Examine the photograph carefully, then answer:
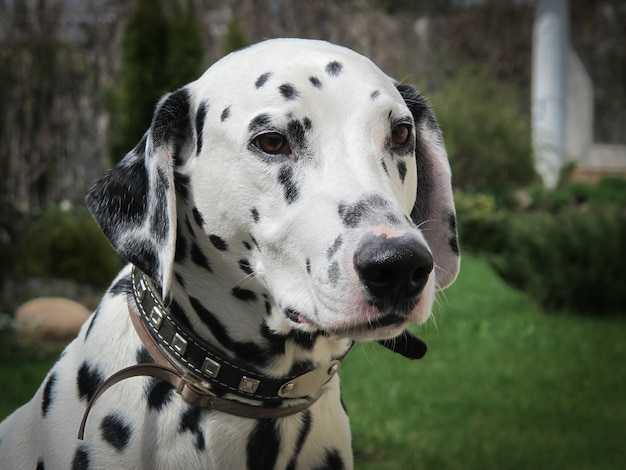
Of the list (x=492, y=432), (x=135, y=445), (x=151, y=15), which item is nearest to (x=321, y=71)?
(x=135, y=445)

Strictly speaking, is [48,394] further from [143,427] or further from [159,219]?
[159,219]

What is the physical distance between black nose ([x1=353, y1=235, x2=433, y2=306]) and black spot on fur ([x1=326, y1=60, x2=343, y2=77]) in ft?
1.82

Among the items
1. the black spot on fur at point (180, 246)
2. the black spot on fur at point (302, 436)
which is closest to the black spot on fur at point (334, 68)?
the black spot on fur at point (180, 246)

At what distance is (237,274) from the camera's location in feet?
7.64

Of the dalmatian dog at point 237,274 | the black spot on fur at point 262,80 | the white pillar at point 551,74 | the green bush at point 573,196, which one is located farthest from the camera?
the white pillar at point 551,74

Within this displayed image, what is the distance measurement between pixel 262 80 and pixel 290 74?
0.08 m

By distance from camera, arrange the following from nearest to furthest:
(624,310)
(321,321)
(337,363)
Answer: (321,321)
(337,363)
(624,310)

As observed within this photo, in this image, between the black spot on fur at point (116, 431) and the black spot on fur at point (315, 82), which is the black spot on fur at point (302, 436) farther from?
the black spot on fur at point (315, 82)

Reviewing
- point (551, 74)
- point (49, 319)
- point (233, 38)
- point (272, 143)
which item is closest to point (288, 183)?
point (272, 143)

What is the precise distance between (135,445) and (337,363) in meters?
0.61

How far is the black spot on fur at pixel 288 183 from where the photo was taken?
219 centimetres

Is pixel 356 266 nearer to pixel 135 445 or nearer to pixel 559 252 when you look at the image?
pixel 135 445

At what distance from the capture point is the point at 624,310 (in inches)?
340

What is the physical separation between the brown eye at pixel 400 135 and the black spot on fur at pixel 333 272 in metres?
0.50
